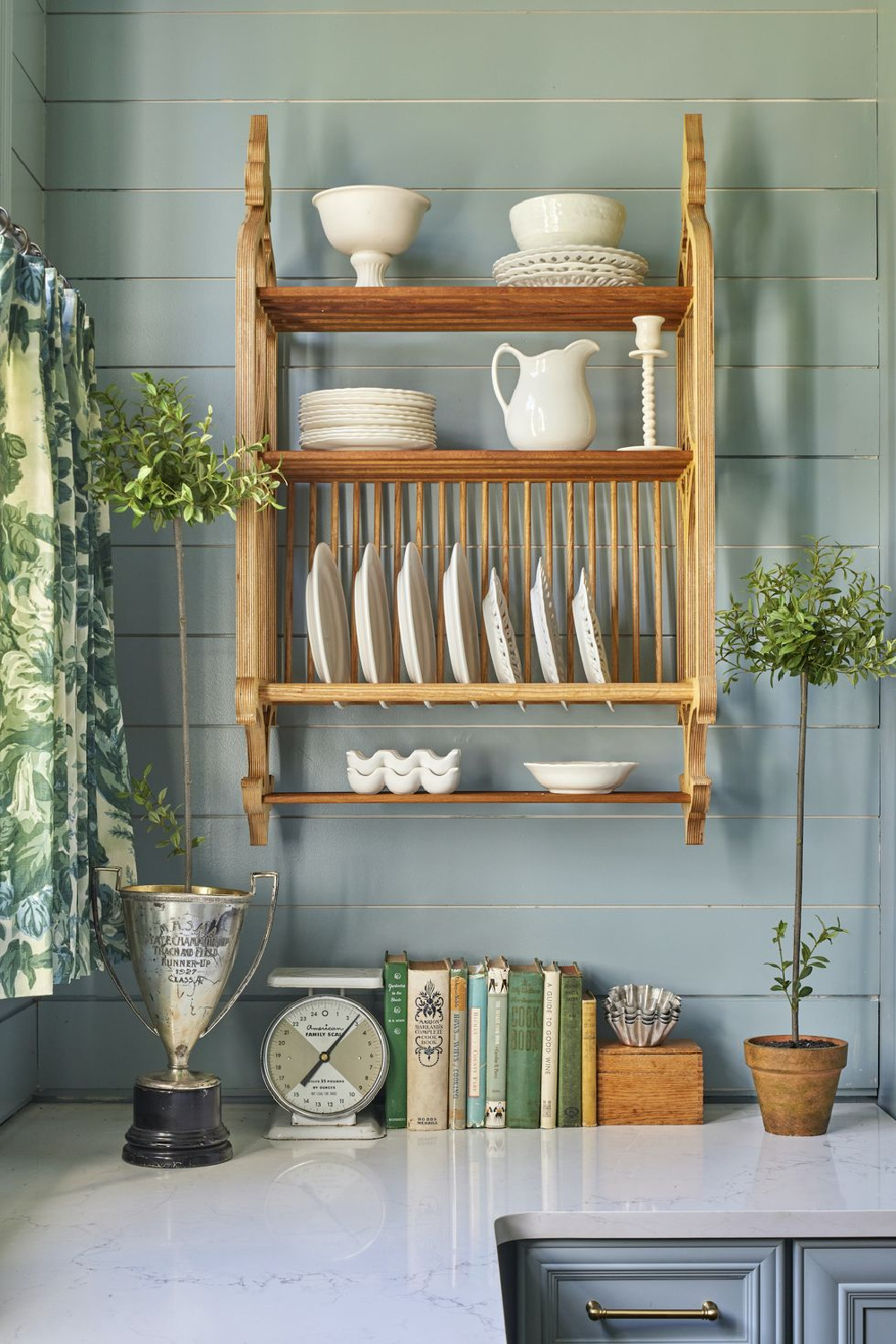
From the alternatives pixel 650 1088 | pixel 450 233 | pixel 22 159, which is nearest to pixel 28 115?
pixel 22 159

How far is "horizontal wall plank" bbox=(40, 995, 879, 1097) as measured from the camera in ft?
6.85

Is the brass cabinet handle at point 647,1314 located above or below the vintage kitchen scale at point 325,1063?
below

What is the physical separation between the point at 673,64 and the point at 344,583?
1.01m

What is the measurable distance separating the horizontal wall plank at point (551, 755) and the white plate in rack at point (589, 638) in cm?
19

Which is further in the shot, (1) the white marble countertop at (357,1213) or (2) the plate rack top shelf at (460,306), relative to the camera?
(2) the plate rack top shelf at (460,306)

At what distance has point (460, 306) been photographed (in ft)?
6.38

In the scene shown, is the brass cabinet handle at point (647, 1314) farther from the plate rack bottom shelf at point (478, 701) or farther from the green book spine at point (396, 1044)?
the plate rack bottom shelf at point (478, 701)

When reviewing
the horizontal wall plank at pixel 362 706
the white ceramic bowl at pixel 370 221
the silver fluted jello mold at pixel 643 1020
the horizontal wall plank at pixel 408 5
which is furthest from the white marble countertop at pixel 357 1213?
the horizontal wall plank at pixel 408 5

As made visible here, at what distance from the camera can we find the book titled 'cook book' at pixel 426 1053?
193 centimetres

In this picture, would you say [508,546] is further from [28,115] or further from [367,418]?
[28,115]

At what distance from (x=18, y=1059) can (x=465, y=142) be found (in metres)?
1.61

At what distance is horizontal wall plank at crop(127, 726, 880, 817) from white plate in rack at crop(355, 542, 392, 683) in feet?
0.55

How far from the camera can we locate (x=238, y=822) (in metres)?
2.11

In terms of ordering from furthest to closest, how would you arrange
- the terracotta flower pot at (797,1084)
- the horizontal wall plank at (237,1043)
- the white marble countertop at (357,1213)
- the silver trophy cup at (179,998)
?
the horizontal wall plank at (237,1043) < the terracotta flower pot at (797,1084) < the silver trophy cup at (179,998) < the white marble countertop at (357,1213)
